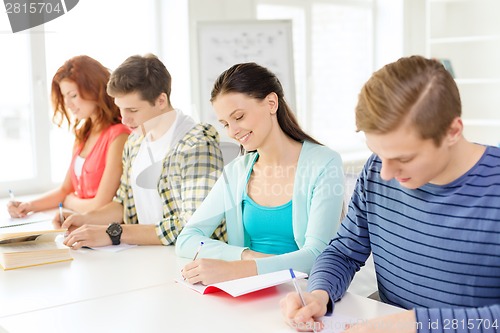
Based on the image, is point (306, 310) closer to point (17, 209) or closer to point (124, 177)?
point (124, 177)

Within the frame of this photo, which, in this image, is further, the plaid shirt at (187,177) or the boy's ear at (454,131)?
the plaid shirt at (187,177)

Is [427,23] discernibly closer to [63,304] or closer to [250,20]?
[250,20]

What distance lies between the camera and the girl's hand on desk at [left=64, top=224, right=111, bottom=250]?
6.98 ft

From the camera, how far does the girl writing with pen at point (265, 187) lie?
74.4 inches

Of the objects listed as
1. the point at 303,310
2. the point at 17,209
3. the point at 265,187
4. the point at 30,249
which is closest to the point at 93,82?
the point at 17,209

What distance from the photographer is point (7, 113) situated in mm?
3516

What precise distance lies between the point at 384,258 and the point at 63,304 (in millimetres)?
814

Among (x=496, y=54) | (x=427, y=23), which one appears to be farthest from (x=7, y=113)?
(x=496, y=54)

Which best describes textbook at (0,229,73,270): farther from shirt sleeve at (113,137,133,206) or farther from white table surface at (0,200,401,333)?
shirt sleeve at (113,137,133,206)

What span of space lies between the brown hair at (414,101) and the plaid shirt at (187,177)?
100 cm

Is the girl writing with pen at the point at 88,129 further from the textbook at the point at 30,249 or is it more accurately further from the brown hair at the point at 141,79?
the textbook at the point at 30,249

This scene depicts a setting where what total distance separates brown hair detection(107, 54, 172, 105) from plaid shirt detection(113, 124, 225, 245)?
218 mm

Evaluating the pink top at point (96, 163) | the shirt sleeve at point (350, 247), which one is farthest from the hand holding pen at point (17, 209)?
the shirt sleeve at point (350, 247)

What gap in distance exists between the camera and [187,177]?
7.30ft
